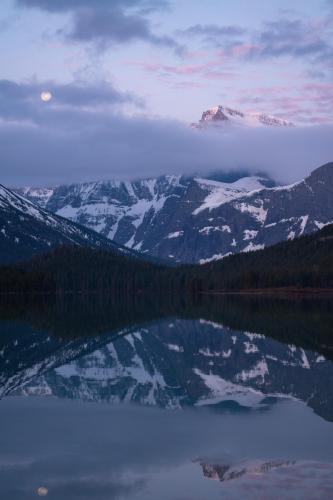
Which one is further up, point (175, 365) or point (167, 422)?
point (175, 365)

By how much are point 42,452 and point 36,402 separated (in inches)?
335

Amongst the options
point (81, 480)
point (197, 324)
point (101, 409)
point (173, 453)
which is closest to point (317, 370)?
point (101, 409)

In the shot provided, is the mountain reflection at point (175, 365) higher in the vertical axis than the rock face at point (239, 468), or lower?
higher

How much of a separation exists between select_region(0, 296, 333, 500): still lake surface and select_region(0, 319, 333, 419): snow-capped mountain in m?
0.09

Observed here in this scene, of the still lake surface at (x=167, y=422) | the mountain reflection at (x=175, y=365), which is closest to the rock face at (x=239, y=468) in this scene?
the still lake surface at (x=167, y=422)

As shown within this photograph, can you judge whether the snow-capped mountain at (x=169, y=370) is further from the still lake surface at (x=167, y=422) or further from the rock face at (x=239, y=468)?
the rock face at (x=239, y=468)

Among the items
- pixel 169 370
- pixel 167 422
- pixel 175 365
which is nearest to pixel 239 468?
pixel 167 422

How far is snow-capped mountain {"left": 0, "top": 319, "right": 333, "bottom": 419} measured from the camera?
32375 millimetres

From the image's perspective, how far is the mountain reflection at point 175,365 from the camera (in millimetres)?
32500

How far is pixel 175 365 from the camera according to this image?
43.6m

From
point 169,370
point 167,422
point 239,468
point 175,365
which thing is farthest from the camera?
point 175,365

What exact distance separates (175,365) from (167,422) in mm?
17062

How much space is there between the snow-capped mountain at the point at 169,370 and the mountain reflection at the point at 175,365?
4 cm

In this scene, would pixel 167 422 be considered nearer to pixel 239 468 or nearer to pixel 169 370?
pixel 239 468
